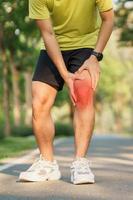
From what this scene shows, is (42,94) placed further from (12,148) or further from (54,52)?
(12,148)

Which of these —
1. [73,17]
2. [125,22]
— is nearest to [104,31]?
[73,17]

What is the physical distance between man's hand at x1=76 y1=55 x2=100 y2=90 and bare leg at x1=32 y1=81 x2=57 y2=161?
1.31ft

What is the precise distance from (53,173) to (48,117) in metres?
0.53

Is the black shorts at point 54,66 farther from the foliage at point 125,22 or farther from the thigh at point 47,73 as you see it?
the foliage at point 125,22

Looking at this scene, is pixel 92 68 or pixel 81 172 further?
pixel 92 68

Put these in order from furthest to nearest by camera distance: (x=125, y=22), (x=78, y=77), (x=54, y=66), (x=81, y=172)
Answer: (x=125, y=22) → (x=54, y=66) → (x=78, y=77) → (x=81, y=172)

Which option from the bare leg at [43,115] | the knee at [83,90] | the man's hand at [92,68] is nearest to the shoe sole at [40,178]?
the bare leg at [43,115]

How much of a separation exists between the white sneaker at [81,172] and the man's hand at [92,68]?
680 millimetres

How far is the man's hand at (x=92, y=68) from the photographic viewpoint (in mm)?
6781

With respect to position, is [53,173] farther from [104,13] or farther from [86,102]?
[104,13]

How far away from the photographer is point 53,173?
707 centimetres

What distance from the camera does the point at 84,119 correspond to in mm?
6902

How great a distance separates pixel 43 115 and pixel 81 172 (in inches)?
27.1

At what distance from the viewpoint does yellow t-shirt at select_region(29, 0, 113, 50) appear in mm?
6770
